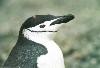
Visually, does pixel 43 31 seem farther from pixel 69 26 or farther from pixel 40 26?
pixel 69 26

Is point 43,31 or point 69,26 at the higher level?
point 69,26

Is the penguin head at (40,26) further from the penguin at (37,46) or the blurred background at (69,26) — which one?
the blurred background at (69,26)

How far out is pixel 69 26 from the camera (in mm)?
7023

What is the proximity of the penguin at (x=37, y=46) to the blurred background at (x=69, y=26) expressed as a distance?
6.69 feet

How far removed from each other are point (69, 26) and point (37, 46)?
295 cm

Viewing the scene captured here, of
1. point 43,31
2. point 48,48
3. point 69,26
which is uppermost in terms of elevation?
point 69,26

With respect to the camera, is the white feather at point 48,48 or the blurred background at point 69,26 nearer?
the white feather at point 48,48

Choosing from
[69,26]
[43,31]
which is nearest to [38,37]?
[43,31]

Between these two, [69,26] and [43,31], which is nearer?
[43,31]

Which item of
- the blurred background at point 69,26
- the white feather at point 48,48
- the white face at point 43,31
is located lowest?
the white feather at point 48,48

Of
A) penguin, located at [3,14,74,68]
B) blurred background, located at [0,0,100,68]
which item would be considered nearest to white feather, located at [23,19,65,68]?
penguin, located at [3,14,74,68]

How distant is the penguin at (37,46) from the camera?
4.03 m

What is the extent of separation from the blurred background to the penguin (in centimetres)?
204

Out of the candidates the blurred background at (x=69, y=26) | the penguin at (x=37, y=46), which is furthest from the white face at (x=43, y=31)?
the blurred background at (x=69, y=26)
